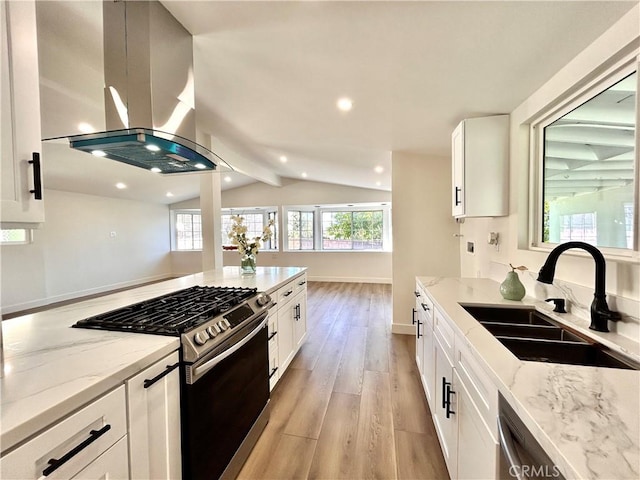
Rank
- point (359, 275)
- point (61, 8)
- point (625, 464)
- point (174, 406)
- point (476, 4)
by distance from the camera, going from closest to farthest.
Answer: point (625, 464)
point (174, 406)
point (476, 4)
point (61, 8)
point (359, 275)

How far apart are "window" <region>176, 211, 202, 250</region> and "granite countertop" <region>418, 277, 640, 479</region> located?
27.5 ft

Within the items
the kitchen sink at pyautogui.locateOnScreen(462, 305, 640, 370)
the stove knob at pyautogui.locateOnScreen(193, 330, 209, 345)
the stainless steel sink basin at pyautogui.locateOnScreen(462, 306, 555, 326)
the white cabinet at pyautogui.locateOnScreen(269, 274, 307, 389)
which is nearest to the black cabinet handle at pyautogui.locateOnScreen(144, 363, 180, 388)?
the stove knob at pyautogui.locateOnScreen(193, 330, 209, 345)

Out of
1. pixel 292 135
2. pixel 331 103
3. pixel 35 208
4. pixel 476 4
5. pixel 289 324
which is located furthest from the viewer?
pixel 292 135

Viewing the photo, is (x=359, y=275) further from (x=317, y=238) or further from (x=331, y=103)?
Answer: (x=331, y=103)

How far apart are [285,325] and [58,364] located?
1.69 metres

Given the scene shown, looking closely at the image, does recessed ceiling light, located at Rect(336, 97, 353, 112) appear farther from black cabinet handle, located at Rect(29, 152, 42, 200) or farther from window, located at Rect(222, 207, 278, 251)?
window, located at Rect(222, 207, 278, 251)

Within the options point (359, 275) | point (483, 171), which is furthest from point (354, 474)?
point (359, 275)

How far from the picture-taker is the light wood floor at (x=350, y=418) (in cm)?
155

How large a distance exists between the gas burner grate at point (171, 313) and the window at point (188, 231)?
22.8ft

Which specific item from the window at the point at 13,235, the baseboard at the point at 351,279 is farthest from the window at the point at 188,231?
the window at the point at 13,235

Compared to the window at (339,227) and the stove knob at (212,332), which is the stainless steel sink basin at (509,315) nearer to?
the stove knob at (212,332)

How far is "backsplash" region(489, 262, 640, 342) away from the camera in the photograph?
1.08m

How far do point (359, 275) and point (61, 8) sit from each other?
6.42m

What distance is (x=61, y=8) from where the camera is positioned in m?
1.49
